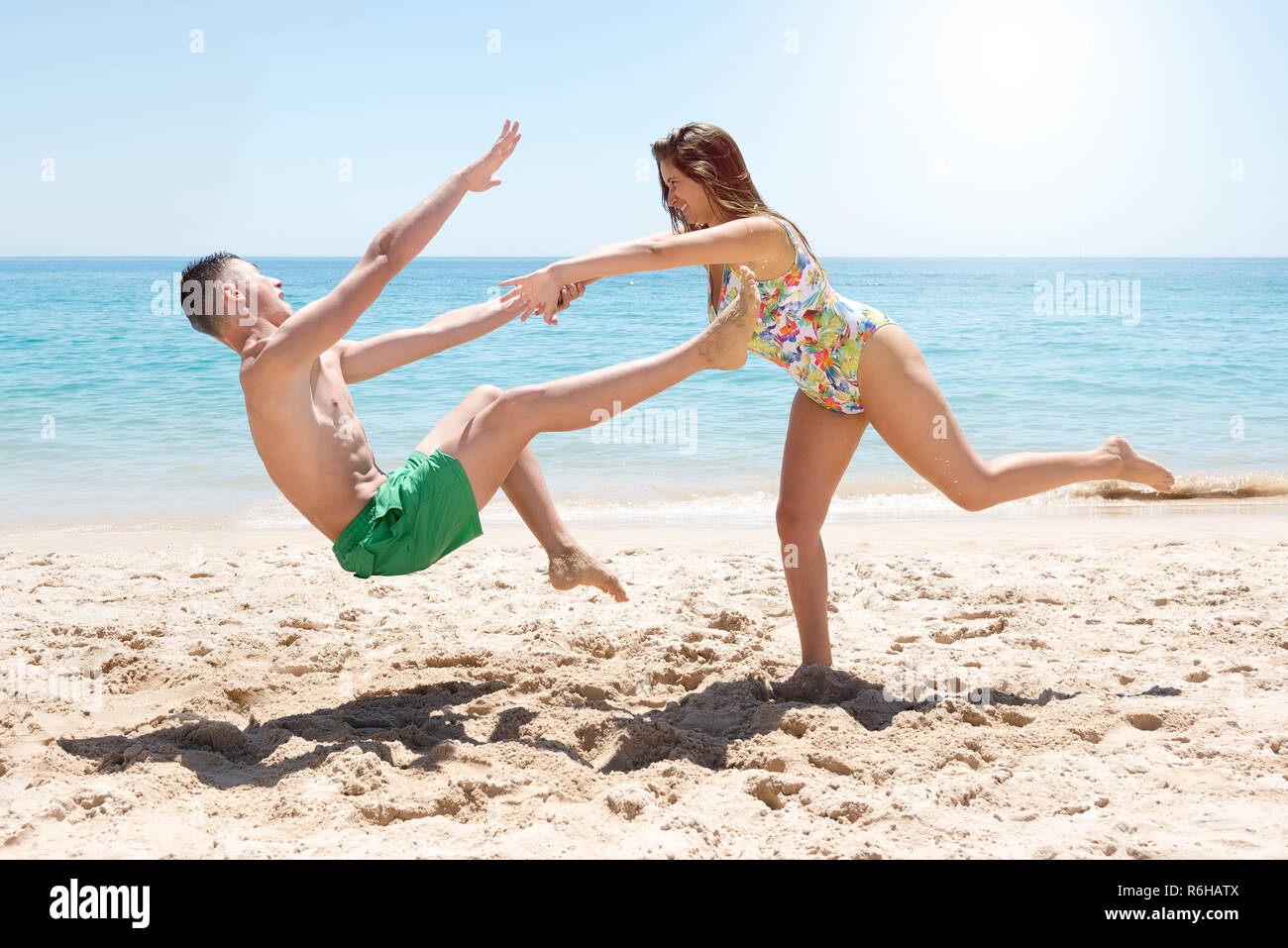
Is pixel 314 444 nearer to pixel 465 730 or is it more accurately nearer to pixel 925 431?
pixel 465 730

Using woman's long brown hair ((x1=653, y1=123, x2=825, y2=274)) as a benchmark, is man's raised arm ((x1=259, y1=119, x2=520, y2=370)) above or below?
below

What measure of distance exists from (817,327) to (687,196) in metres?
0.71

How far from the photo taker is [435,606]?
189 inches

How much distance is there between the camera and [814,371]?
3410mm

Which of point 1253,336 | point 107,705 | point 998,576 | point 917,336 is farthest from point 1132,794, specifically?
point 1253,336

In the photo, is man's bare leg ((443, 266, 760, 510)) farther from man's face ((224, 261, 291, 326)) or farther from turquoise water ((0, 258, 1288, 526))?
turquoise water ((0, 258, 1288, 526))

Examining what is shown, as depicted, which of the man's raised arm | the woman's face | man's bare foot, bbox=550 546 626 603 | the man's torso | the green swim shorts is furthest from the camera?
man's bare foot, bbox=550 546 626 603

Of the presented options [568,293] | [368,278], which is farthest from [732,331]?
[368,278]

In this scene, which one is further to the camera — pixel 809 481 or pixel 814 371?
pixel 809 481

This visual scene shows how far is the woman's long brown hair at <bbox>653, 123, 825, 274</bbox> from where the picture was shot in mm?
3422

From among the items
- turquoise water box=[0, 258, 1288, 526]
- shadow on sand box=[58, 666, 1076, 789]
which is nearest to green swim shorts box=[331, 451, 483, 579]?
shadow on sand box=[58, 666, 1076, 789]

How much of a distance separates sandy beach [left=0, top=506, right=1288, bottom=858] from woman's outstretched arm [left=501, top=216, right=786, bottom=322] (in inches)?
59.8

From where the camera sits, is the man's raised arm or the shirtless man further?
the shirtless man

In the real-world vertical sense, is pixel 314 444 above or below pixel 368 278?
below
